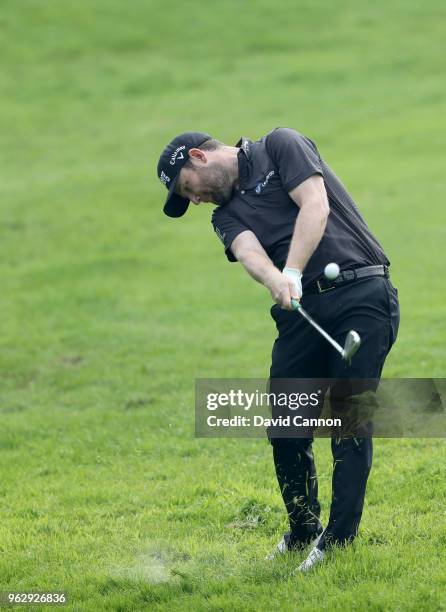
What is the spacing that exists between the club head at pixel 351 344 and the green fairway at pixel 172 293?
1291 millimetres

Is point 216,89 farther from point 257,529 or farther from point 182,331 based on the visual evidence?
point 257,529

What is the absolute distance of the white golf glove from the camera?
634cm

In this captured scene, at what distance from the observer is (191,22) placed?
4062 cm

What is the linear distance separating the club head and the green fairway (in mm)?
1291

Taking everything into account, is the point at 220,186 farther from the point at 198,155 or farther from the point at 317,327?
the point at 317,327

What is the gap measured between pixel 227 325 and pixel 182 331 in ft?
2.20

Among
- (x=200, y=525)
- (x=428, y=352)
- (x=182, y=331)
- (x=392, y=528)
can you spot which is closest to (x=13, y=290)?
(x=182, y=331)

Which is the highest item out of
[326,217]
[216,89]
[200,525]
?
[216,89]

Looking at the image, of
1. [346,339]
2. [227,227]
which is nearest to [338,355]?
[346,339]

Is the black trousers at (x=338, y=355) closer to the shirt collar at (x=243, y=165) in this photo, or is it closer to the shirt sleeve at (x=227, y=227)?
the shirt sleeve at (x=227, y=227)

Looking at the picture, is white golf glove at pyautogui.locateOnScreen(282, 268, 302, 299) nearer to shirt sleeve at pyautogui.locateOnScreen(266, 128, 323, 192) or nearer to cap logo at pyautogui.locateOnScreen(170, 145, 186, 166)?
shirt sleeve at pyautogui.locateOnScreen(266, 128, 323, 192)

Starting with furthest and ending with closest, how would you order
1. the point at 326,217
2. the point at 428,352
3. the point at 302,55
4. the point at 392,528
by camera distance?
the point at 302,55 < the point at 428,352 < the point at 392,528 < the point at 326,217

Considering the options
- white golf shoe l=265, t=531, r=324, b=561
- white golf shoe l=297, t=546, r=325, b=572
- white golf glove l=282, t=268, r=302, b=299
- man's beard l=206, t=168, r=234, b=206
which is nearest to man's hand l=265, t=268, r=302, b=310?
white golf glove l=282, t=268, r=302, b=299

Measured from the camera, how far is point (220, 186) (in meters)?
6.83
